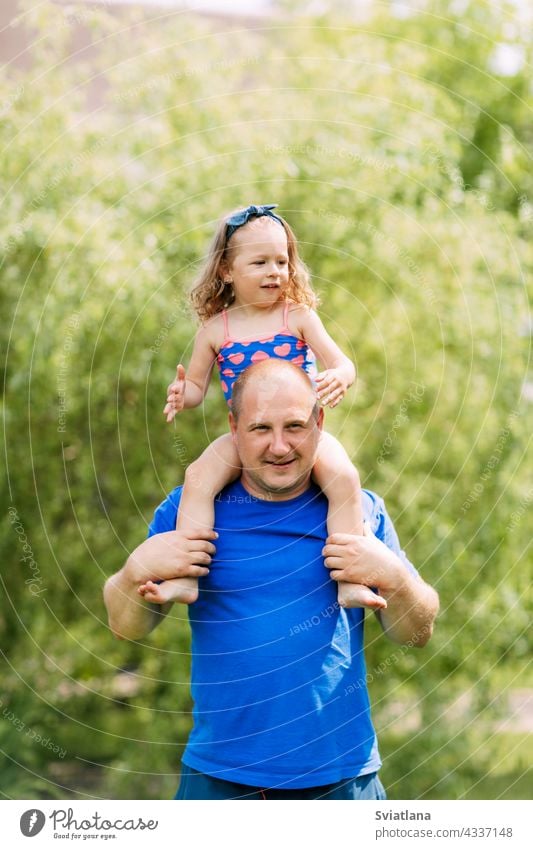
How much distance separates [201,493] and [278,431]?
1.07 ft

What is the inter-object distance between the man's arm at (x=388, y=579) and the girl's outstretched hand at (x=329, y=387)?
38 centimetres

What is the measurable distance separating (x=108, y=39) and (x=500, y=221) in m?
2.82

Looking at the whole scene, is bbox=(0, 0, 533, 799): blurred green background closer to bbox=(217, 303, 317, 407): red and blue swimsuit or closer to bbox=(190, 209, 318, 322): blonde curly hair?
bbox=(190, 209, 318, 322): blonde curly hair

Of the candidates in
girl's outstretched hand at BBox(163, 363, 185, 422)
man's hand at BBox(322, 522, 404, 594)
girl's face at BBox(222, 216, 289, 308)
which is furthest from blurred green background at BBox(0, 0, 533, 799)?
man's hand at BBox(322, 522, 404, 594)

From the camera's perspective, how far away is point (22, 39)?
9.56 meters

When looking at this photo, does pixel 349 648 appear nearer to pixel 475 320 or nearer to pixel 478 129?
pixel 475 320

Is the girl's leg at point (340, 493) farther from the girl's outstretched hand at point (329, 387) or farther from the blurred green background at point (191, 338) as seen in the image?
the blurred green background at point (191, 338)

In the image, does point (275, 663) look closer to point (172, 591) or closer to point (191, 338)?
point (172, 591)

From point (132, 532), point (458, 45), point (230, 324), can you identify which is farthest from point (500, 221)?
point (230, 324)

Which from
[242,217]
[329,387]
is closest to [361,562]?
[329,387]

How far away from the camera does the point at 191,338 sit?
6145 millimetres

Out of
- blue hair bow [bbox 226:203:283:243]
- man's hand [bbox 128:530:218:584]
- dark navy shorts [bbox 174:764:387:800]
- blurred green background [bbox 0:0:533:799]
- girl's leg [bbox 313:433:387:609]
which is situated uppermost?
blurred green background [bbox 0:0:533:799]

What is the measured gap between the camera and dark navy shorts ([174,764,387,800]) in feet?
10.2

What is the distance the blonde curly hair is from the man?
0.33m
